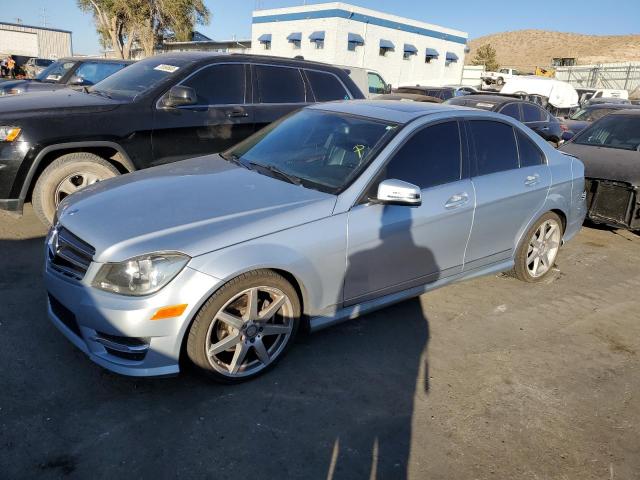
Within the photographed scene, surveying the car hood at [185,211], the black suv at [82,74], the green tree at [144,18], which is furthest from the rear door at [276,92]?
the green tree at [144,18]

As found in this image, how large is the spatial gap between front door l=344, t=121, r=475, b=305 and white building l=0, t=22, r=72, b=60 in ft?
189

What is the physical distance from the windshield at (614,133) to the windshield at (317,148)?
15.9 ft

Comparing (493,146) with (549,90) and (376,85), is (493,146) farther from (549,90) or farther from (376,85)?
(549,90)

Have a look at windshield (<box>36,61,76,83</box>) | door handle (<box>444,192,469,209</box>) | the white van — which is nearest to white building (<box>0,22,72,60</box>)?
windshield (<box>36,61,76,83</box>)

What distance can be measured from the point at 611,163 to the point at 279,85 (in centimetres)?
425

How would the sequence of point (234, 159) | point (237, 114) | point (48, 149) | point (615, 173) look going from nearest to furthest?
point (234, 159)
point (48, 149)
point (237, 114)
point (615, 173)

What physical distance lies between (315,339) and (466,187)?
64.0 inches

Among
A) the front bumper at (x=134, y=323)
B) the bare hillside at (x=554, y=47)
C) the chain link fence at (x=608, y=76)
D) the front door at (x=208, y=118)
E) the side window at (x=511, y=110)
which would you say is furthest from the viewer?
the bare hillside at (x=554, y=47)

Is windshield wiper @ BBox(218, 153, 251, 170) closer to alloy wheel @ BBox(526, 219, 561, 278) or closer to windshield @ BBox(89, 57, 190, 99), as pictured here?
windshield @ BBox(89, 57, 190, 99)

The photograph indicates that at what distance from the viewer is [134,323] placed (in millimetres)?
2701

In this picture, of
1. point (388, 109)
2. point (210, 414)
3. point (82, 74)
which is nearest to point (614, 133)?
point (388, 109)

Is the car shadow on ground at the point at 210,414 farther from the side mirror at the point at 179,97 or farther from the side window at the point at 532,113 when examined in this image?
the side window at the point at 532,113

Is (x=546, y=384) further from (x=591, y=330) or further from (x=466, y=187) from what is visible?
(x=466, y=187)

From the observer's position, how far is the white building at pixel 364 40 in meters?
31.8
